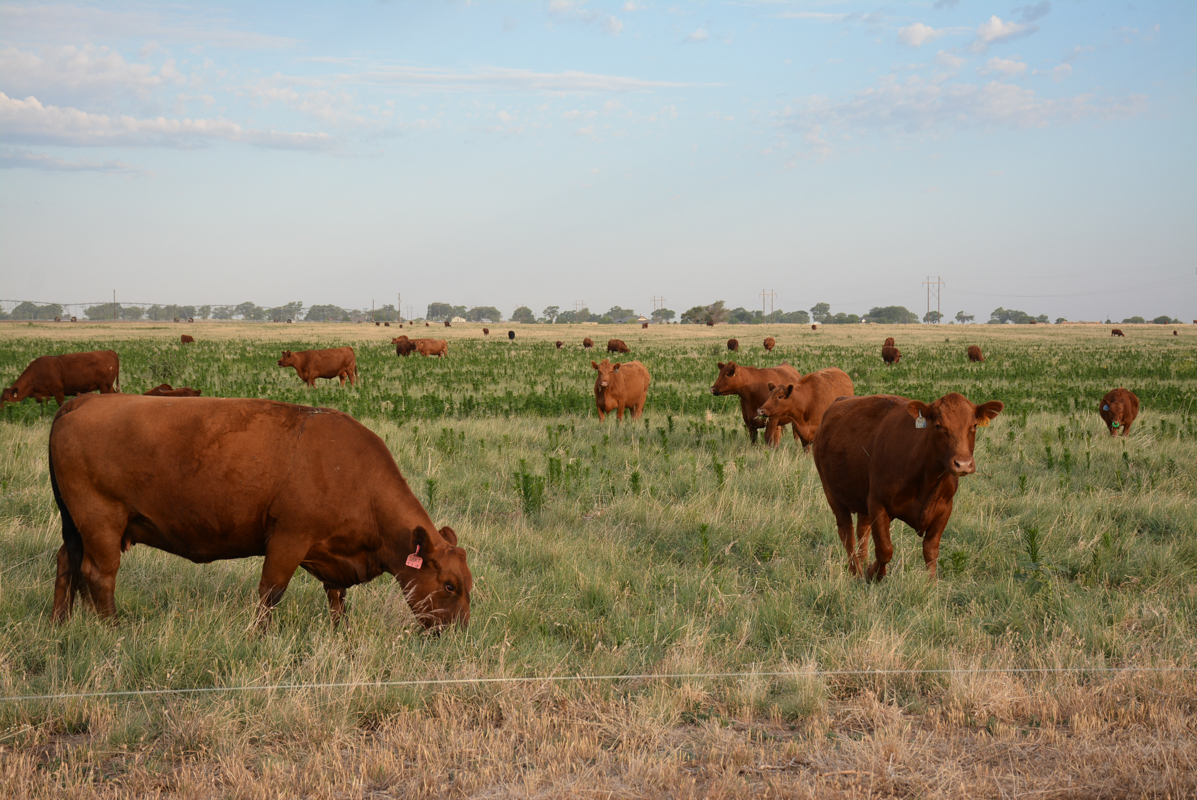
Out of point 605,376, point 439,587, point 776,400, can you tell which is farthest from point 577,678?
point 605,376

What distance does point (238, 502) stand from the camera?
15.9 feet

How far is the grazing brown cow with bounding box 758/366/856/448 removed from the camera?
39.4ft

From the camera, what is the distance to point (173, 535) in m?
4.95

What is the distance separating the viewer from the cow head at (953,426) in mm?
5629

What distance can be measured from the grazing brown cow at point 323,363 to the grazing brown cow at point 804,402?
687 inches

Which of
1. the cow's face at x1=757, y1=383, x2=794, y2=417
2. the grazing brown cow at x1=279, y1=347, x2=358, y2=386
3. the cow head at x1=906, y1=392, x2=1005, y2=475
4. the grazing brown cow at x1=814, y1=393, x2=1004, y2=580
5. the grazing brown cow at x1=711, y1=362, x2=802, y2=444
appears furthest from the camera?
the grazing brown cow at x1=279, y1=347, x2=358, y2=386

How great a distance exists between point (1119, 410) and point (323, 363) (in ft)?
74.7

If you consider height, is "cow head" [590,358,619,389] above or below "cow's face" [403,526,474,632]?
above

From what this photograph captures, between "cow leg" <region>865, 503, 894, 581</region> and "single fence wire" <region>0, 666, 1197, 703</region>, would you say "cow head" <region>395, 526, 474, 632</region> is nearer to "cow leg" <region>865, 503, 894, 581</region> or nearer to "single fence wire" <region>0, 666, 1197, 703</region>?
"single fence wire" <region>0, 666, 1197, 703</region>

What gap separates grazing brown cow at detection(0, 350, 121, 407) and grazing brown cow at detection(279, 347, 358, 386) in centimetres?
666

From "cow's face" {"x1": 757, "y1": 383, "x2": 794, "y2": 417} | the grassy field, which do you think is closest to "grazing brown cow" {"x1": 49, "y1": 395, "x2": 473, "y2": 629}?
the grassy field

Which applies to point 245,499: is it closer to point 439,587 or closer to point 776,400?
point 439,587

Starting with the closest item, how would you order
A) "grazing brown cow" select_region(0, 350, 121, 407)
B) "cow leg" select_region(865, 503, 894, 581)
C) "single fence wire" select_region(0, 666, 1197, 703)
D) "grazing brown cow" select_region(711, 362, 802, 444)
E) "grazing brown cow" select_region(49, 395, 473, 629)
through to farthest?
"single fence wire" select_region(0, 666, 1197, 703), "grazing brown cow" select_region(49, 395, 473, 629), "cow leg" select_region(865, 503, 894, 581), "grazing brown cow" select_region(711, 362, 802, 444), "grazing brown cow" select_region(0, 350, 121, 407)

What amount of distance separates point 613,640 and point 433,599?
48.3 inches
